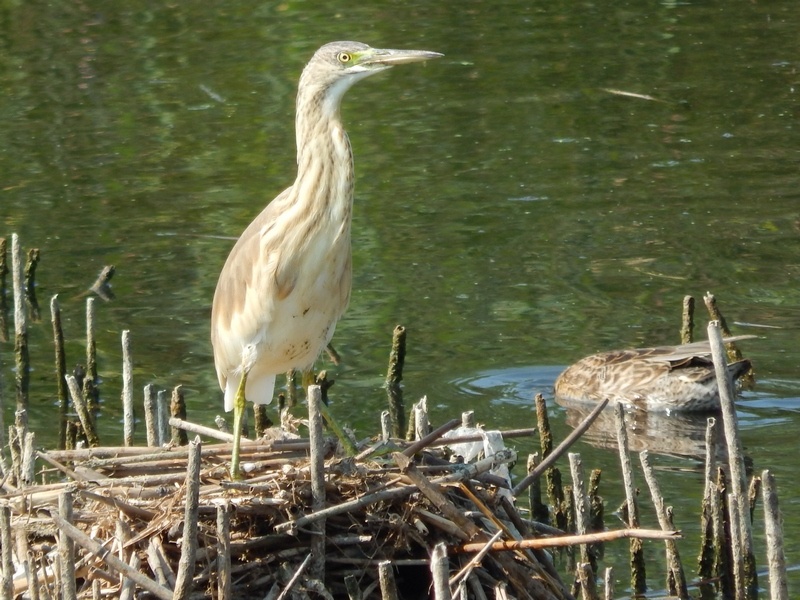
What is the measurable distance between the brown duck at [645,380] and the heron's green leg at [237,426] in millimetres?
3574

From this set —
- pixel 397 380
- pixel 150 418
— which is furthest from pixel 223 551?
pixel 397 380

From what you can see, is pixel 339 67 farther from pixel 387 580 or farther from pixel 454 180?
pixel 454 180

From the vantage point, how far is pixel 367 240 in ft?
42.3

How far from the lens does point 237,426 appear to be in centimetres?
634

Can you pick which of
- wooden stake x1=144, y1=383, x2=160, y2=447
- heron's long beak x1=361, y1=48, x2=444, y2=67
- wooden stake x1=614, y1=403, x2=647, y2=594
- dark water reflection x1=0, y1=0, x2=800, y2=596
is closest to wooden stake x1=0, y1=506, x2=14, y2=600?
wooden stake x1=144, y1=383, x2=160, y2=447

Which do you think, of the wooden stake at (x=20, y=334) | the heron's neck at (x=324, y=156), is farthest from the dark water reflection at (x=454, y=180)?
the heron's neck at (x=324, y=156)

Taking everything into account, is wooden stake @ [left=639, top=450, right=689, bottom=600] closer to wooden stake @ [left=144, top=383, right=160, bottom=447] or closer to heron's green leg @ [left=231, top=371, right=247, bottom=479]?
heron's green leg @ [left=231, top=371, right=247, bottom=479]

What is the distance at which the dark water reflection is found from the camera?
419 inches

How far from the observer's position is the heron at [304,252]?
6.50m

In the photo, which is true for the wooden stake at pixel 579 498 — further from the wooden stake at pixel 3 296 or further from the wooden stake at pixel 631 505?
the wooden stake at pixel 3 296

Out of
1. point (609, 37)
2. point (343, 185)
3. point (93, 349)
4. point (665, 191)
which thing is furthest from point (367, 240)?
point (609, 37)

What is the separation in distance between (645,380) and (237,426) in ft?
14.8

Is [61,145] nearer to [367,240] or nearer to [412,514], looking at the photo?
[367,240]

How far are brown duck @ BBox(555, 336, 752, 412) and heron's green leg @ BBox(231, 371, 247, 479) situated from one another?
3.57m
